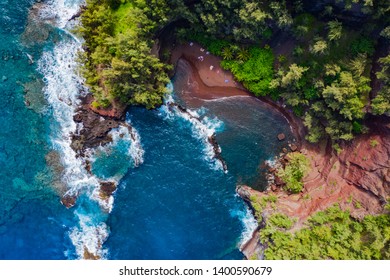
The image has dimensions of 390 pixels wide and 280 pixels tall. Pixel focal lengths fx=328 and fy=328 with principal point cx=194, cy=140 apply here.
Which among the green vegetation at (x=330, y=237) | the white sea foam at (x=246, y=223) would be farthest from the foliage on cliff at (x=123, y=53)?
the green vegetation at (x=330, y=237)

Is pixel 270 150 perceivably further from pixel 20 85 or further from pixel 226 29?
pixel 20 85

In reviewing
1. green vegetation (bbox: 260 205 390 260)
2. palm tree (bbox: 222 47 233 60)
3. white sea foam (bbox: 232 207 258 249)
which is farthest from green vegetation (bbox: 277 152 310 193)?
palm tree (bbox: 222 47 233 60)

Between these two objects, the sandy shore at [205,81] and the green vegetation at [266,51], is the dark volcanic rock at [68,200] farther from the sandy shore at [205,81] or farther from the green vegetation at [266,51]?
the sandy shore at [205,81]

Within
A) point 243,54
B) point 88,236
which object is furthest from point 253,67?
point 88,236

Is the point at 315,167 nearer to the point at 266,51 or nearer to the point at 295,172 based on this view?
the point at 295,172

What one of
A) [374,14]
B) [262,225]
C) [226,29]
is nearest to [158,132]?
[226,29]
